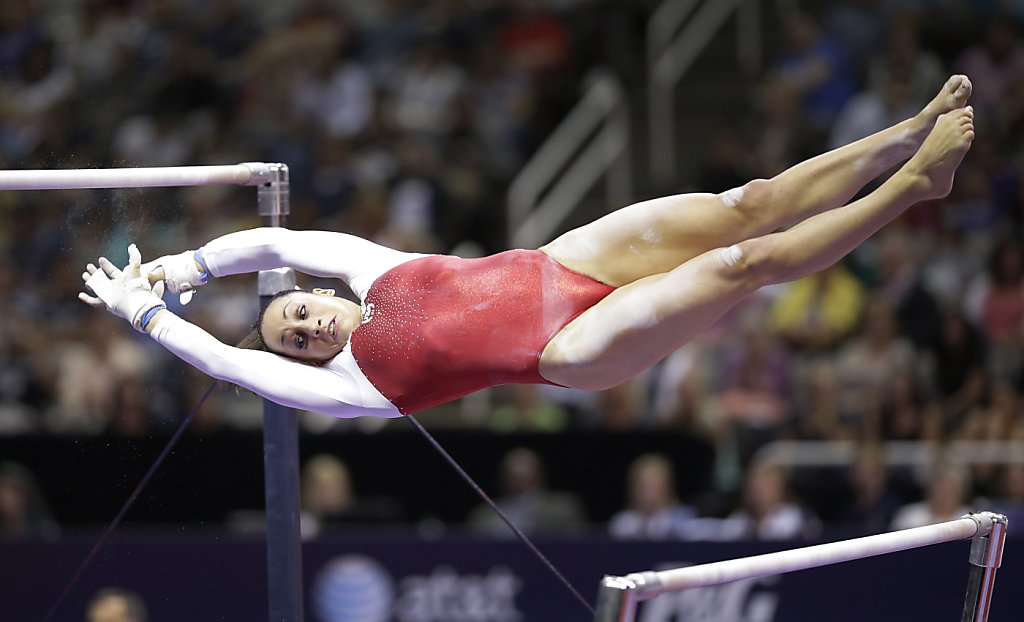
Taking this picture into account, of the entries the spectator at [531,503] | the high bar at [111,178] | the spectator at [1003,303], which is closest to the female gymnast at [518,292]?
the high bar at [111,178]

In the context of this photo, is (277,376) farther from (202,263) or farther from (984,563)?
(984,563)

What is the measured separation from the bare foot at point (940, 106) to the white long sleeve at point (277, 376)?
1.55 meters

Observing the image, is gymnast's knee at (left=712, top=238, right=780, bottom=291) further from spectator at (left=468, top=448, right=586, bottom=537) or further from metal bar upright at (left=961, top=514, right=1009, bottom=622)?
spectator at (left=468, top=448, right=586, bottom=537)

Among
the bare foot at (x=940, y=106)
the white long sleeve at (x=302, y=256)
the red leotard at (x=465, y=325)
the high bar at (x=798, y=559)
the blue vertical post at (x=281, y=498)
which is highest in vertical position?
the bare foot at (x=940, y=106)

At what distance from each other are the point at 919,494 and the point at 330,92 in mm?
4554

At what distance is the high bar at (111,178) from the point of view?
12.5 feet

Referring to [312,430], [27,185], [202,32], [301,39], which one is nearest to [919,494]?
[312,430]

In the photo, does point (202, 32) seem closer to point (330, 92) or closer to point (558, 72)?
point (330, 92)

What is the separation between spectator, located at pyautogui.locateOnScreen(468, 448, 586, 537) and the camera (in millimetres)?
6480

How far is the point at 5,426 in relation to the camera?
7.06 m

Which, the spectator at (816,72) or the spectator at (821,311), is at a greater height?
the spectator at (816,72)

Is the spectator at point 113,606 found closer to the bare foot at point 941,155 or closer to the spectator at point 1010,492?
the bare foot at point 941,155

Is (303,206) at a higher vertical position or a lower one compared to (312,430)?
higher

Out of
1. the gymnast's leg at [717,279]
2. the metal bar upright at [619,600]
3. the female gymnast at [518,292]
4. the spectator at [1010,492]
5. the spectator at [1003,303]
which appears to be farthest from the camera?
the spectator at [1003,303]
